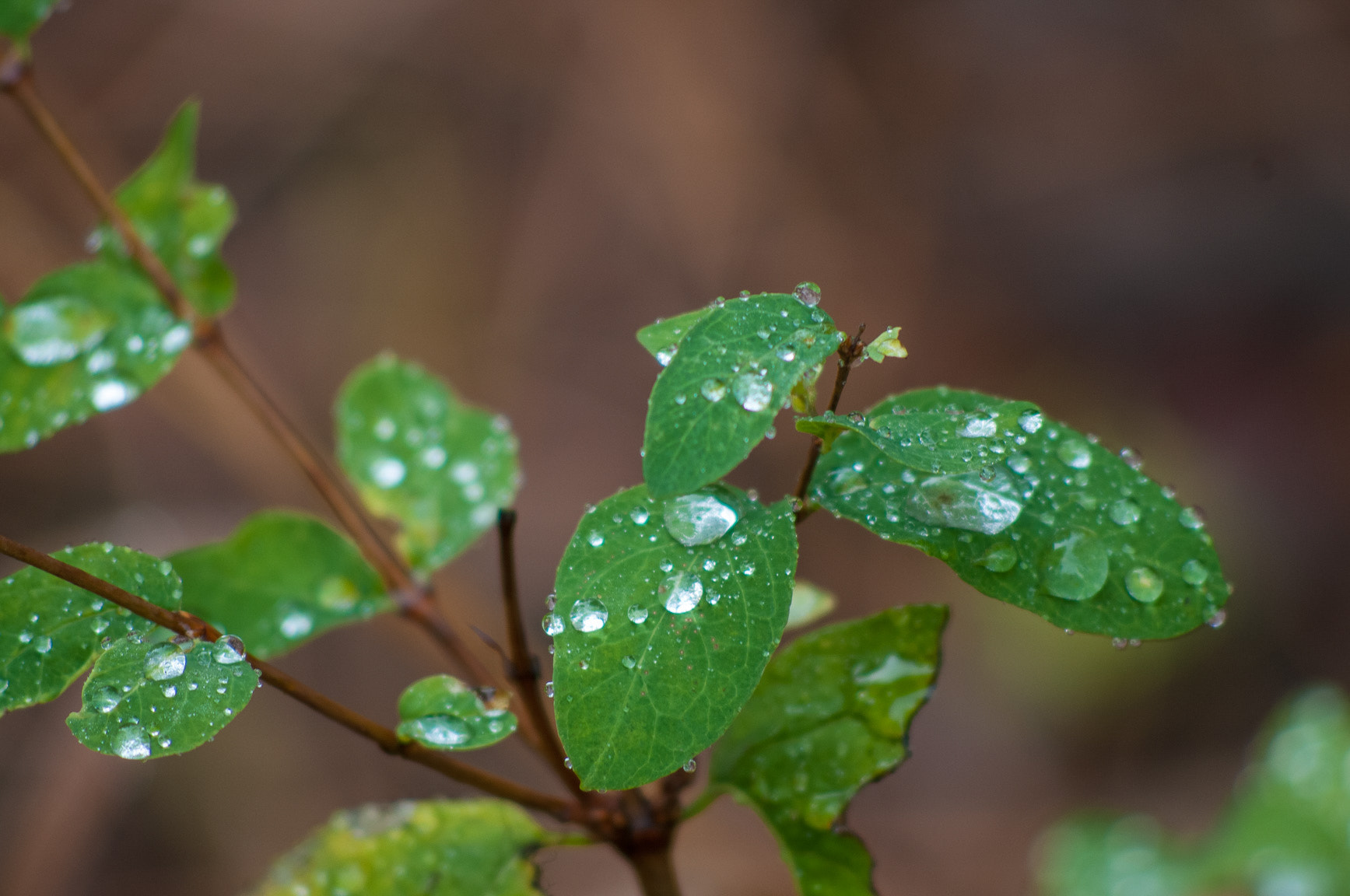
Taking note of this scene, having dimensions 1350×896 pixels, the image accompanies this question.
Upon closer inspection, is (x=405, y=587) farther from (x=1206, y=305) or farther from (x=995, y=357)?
(x=1206, y=305)

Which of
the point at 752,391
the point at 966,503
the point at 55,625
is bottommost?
the point at 966,503

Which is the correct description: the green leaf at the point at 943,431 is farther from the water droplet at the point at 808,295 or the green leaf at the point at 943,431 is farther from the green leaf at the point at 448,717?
the green leaf at the point at 448,717

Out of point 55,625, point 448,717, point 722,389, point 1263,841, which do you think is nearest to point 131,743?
point 55,625

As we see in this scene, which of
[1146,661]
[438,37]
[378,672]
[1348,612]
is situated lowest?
[1348,612]

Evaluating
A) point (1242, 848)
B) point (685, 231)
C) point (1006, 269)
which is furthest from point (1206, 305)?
point (1242, 848)

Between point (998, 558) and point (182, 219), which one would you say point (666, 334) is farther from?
point (182, 219)
